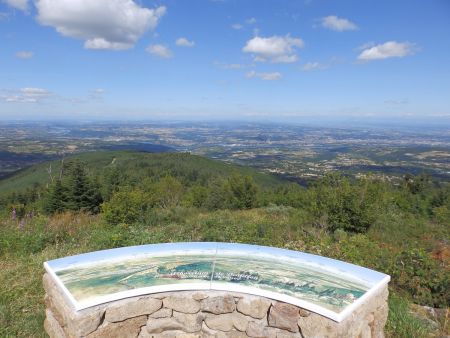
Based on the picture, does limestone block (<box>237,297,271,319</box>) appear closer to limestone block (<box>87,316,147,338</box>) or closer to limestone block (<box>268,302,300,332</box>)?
limestone block (<box>268,302,300,332</box>)

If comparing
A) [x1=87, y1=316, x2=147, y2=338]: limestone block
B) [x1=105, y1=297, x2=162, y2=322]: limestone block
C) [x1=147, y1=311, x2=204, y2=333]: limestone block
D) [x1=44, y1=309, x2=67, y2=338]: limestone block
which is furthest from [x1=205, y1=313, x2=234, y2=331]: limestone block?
[x1=44, y1=309, x2=67, y2=338]: limestone block

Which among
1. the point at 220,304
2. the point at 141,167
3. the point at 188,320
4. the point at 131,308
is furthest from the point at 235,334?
the point at 141,167

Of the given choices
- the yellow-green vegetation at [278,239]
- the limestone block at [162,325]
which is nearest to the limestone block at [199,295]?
the limestone block at [162,325]

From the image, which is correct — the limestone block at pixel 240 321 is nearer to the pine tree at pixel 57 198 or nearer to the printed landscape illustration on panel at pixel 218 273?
the printed landscape illustration on panel at pixel 218 273

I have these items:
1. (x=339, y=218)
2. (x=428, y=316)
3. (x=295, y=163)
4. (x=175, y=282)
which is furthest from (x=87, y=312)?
(x=295, y=163)

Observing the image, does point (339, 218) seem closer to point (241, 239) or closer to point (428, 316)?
point (241, 239)

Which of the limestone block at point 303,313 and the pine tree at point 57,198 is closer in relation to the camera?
the limestone block at point 303,313

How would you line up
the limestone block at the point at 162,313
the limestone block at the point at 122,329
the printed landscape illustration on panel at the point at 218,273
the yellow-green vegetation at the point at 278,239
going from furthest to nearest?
the yellow-green vegetation at the point at 278,239, the limestone block at the point at 162,313, the printed landscape illustration on panel at the point at 218,273, the limestone block at the point at 122,329

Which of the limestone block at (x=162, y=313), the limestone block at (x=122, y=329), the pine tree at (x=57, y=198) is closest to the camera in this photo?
the limestone block at (x=122, y=329)

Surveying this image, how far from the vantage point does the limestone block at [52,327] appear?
10.2 ft

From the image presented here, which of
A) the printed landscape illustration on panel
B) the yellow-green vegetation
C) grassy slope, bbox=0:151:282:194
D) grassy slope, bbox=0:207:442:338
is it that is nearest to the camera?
the printed landscape illustration on panel

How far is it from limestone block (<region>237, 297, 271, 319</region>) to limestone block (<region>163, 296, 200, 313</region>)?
0.49 m

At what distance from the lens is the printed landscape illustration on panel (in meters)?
3.02

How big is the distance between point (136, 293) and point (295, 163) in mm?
82080
